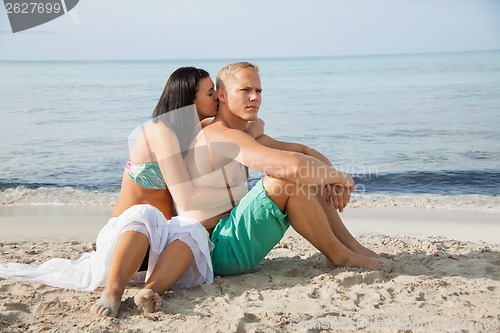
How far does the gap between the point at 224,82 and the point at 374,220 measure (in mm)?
3042

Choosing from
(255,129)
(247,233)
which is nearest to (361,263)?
(247,233)

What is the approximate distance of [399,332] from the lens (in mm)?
2842

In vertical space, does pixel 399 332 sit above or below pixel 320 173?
below

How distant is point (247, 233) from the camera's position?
3574 mm

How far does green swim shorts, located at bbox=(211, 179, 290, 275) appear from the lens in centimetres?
350

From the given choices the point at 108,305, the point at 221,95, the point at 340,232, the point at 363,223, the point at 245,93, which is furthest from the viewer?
the point at 363,223

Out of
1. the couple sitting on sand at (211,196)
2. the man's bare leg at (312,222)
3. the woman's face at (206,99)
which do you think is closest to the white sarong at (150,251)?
the couple sitting on sand at (211,196)

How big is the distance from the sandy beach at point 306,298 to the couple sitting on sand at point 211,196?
16 centimetres

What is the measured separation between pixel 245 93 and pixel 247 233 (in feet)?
2.76

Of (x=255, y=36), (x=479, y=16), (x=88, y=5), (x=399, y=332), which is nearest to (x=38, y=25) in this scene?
(x=88, y=5)

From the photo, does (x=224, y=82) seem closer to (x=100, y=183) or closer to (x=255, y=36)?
(x=100, y=183)

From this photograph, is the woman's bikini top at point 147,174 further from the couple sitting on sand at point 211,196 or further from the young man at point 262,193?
the young man at point 262,193

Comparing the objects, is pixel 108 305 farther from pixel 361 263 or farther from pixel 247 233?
pixel 361 263

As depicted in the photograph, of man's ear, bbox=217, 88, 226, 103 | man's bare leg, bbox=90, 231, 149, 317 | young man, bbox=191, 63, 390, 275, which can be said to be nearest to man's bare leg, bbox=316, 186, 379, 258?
young man, bbox=191, 63, 390, 275
